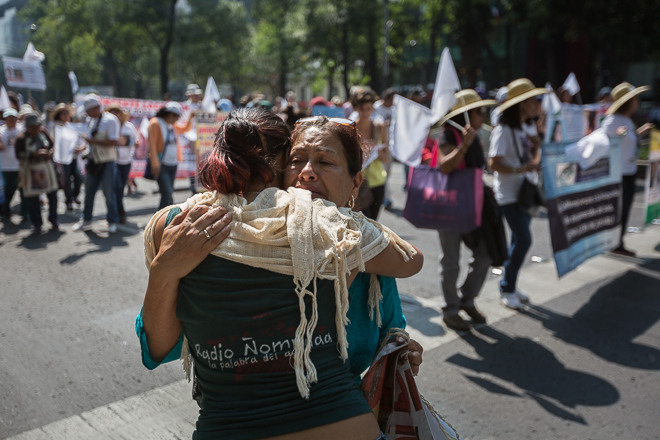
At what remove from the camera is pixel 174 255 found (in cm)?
140

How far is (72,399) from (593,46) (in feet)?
78.1

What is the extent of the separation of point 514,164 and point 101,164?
5779 mm

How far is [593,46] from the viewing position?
73.4ft

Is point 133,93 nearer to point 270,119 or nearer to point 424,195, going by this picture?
point 424,195

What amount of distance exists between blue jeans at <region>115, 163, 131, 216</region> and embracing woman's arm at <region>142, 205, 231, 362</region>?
733 cm

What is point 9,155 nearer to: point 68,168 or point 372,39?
point 68,168

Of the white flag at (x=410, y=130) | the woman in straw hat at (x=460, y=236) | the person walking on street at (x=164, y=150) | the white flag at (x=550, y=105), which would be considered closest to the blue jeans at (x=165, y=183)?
the person walking on street at (x=164, y=150)

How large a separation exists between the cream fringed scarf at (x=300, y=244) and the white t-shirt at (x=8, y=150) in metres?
8.61

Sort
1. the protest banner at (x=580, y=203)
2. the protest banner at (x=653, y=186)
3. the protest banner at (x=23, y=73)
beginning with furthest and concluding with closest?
the protest banner at (x=23, y=73)
the protest banner at (x=653, y=186)
the protest banner at (x=580, y=203)

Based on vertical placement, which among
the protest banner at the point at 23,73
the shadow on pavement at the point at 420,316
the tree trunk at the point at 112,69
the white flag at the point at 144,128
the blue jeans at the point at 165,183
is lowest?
the shadow on pavement at the point at 420,316

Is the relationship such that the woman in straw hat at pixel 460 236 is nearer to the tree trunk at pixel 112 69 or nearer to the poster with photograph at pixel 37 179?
the poster with photograph at pixel 37 179

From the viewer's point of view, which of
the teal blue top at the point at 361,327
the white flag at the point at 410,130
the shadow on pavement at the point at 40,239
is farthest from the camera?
the shadow on pavement at the point at 40,239

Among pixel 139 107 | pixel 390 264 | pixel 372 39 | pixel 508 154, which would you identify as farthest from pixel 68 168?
pixel 372 39

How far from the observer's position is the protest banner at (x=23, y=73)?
396 inches
